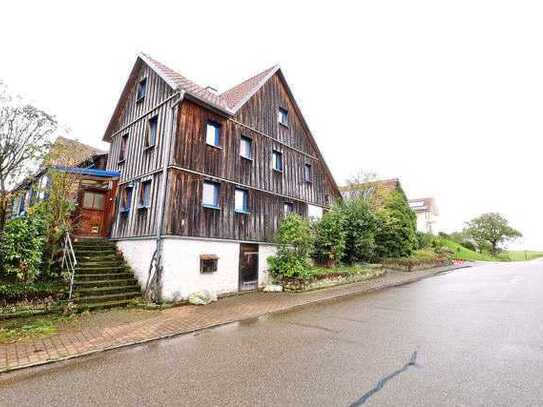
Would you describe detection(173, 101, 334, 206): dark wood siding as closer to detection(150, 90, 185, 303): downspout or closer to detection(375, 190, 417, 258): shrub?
detection(150, 90, 185, 303): downspout

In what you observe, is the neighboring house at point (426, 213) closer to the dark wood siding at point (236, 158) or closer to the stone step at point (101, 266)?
the dark wood siding at point (236, 158)

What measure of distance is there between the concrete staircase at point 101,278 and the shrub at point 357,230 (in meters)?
12.4

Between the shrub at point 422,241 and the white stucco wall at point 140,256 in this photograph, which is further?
the shrub at point 422,241

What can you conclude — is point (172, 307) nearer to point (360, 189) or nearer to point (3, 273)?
point (3, 273)

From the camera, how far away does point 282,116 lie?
1809 centimetres

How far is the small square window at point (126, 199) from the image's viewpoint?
13.4 meters

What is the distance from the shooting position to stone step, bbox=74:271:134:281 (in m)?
10.1

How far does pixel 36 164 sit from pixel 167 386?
691cm

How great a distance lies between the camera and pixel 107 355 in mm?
5652

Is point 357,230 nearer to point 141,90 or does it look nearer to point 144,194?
point 144,194

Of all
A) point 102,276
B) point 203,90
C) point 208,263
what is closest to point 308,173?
point 203,90

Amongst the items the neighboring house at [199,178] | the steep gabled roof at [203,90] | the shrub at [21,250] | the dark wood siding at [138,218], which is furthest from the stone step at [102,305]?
the steep gabled roof at [203,90]

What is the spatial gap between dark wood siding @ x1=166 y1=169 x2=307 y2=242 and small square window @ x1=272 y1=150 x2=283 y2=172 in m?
1.83

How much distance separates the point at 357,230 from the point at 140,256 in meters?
12.7
